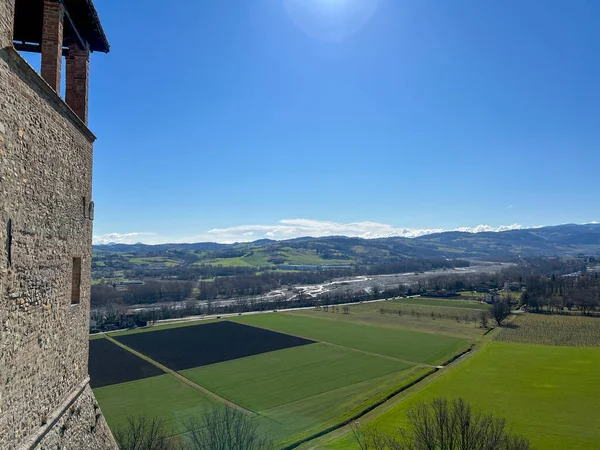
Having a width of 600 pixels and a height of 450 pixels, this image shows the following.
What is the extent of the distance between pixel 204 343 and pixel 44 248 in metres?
65.0

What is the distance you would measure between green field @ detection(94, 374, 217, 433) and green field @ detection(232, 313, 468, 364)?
2994 cm

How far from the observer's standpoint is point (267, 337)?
242 feet

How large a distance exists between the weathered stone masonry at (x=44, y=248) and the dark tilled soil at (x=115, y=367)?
4212 centimetres

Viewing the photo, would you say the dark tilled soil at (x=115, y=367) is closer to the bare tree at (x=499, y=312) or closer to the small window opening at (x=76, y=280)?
the small window opening at (x=76, y=280)

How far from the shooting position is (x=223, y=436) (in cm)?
2683

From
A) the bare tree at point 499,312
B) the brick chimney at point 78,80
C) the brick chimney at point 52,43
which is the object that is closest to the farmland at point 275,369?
the bare tree at point 499,312

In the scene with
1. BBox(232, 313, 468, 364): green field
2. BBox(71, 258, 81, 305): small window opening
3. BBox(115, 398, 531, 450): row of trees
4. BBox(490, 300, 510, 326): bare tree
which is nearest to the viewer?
BBox(71, 258, 81, 305): small window opening

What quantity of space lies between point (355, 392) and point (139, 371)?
93.2ft

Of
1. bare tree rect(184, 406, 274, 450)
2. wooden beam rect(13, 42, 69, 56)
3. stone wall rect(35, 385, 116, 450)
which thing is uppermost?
wooden beam rect(13, 42, 69, 56)

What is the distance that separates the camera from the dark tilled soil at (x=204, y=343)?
5894cm

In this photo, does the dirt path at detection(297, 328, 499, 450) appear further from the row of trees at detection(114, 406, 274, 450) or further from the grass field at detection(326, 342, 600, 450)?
the row of trees at detection(114, 406, 274, 450)

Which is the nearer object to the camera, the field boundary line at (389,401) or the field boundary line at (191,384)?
the field boundary line at (389,401)

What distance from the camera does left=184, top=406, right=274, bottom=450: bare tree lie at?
2588 centimetres

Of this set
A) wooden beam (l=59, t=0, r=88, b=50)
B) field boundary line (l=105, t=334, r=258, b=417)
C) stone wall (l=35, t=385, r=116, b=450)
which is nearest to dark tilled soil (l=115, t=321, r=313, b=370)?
field boundary line (l=105, t=334, r=258, b=417)
